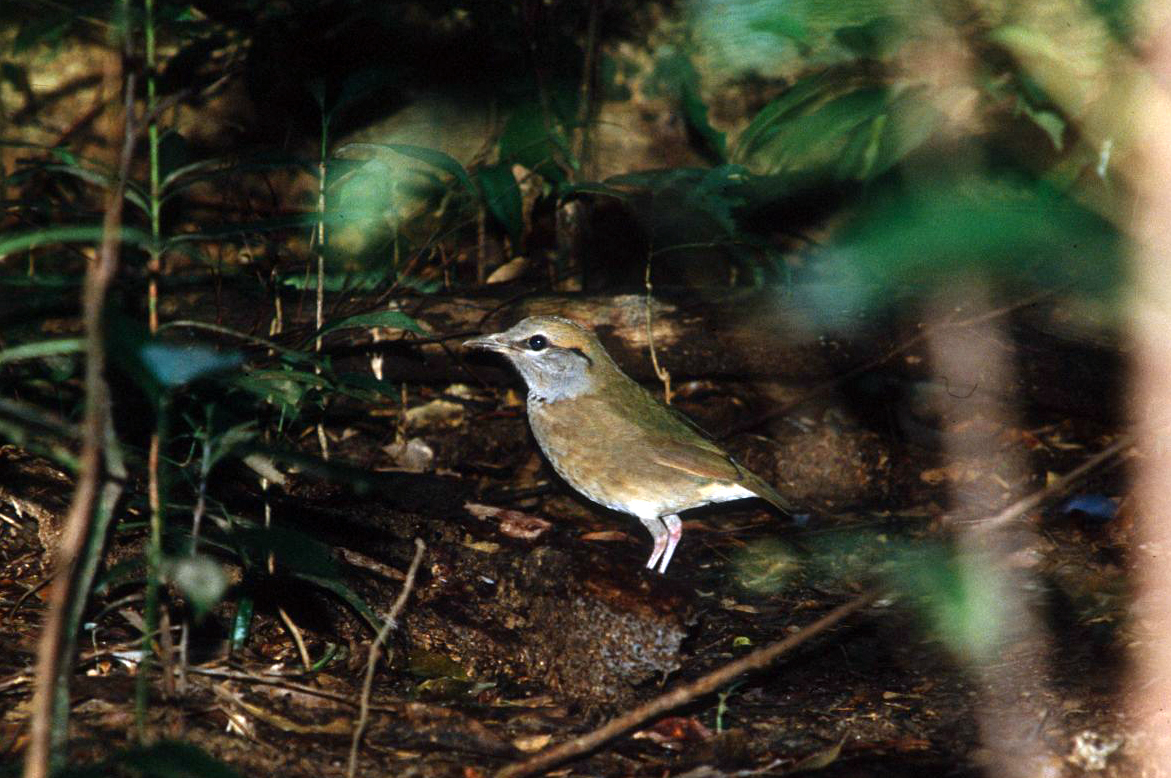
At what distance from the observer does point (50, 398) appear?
199 inches

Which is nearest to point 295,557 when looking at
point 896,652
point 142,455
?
point 142,455

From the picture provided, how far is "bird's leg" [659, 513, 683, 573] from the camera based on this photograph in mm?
5152

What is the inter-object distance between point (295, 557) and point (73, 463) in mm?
588

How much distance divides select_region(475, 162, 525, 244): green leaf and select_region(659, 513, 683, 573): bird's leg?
71.5 inches

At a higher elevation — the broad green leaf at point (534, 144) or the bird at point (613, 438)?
the broad green leaf at point (534, 144)

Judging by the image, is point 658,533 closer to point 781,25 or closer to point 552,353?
point 552,353

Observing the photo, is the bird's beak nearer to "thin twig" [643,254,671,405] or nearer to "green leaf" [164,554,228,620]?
"thin twig" [643,254,671,405]

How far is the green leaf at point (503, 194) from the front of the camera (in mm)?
5664

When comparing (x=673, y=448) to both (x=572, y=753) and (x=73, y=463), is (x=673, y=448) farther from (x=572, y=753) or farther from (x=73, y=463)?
(x=73, y=463)

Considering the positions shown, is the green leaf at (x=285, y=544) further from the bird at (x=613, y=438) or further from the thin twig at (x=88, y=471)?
the bird at (x=613, y=438)

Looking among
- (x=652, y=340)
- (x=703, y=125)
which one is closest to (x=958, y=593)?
(x=652, y=340)

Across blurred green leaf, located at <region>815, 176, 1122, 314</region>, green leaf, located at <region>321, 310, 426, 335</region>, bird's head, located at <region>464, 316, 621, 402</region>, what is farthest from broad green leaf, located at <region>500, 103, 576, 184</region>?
blurred green leaf, located at <region>815, 176, 1122, 314</region>

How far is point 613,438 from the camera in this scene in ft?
17.2

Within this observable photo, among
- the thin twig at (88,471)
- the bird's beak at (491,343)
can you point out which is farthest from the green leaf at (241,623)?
the bird's beak at (491,343)
